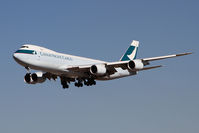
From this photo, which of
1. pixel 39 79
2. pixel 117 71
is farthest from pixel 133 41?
pixel 39 79

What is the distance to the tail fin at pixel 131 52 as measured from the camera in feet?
240

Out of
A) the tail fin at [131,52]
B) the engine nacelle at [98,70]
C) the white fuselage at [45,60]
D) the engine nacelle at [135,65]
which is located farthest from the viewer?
the tail fin at [131,52]

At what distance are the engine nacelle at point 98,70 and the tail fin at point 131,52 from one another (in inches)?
438

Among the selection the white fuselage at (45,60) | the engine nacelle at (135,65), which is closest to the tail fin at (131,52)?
the white fuselage at (45,60)

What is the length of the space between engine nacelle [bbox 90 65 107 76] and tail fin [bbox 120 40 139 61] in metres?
11.1

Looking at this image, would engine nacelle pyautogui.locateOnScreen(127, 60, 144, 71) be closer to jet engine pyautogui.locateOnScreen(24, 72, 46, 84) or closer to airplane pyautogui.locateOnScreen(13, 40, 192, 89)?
airplane pyautogui.locateOnScreen(13, 40, 192, 89)

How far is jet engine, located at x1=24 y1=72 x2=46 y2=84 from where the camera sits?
64.9 m

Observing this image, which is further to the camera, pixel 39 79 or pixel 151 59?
pixel 39 79

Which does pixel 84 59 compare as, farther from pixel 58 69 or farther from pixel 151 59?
pixel 151 59

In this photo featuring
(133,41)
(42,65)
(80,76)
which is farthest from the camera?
(133,41)

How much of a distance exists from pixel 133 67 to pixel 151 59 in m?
2.72

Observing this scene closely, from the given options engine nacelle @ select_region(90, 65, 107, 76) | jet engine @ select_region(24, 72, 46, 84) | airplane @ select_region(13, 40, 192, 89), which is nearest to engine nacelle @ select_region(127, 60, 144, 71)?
airplane @ select_region(13, 40, 192, 89)

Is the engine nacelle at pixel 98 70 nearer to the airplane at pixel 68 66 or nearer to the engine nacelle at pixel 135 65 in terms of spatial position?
the airplane at pixel 68 66

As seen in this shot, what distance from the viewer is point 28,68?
197 ft
